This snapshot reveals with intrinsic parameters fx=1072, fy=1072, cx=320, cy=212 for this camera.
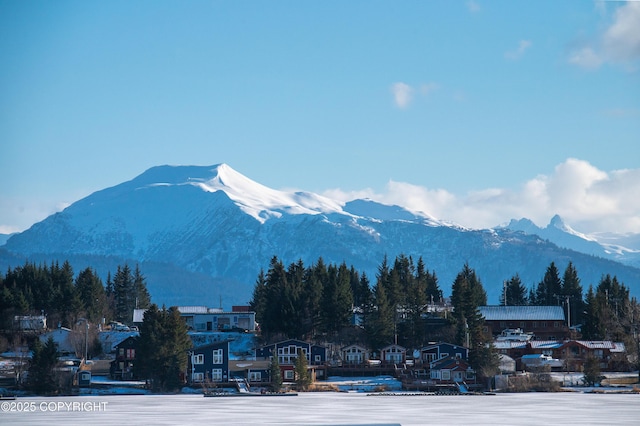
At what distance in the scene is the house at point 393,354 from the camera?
102 meters

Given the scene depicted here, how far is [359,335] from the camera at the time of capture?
110125mm

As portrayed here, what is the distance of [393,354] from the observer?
10250cm

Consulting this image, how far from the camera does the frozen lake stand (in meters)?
61.8

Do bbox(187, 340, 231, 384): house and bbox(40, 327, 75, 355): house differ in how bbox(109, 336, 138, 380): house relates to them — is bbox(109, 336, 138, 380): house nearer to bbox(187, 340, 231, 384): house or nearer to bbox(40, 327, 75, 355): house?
bbox(187, 340, 231, 384): house

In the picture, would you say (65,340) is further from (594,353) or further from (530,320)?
(530,320)

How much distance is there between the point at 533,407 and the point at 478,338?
86.3ft

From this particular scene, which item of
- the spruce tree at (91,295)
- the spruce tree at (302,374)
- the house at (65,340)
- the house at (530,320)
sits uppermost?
the spruce tree at (91,295)

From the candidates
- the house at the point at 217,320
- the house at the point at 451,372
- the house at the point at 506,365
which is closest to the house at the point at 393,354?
the house at the point at 451,372

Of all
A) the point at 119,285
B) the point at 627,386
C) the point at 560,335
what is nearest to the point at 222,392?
the point at 627,386

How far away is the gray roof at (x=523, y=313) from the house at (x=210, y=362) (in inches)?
1802

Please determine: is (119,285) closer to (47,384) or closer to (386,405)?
(47,384)

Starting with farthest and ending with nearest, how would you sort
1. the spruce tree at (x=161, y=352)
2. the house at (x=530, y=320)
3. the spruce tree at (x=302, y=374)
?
1. the house at (x=530, y=320)
2. the spruce tree at (x=302, y=374)
3. the spruce tree at (x=161, y=352)

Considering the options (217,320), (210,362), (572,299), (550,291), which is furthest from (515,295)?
(210,362)

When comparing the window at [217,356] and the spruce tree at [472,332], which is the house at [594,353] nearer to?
the spruce tree at [472,332]
